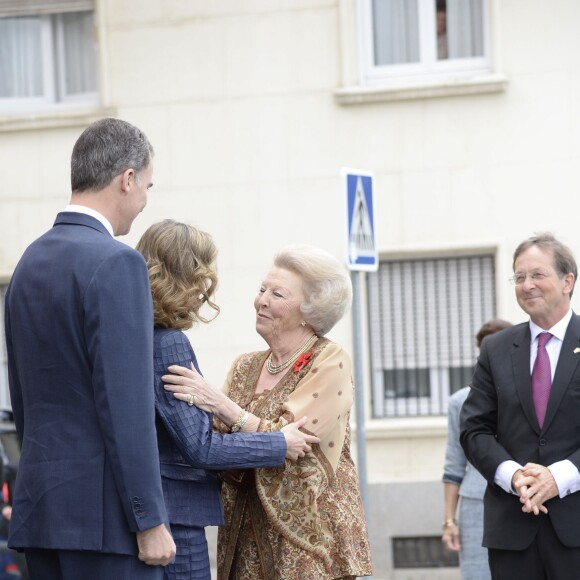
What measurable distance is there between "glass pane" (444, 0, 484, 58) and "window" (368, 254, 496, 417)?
195 cm

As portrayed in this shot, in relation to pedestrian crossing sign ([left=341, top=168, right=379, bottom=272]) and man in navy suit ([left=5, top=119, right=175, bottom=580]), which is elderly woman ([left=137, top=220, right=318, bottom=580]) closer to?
man in navy suit ([left=5, top=119, right=175, bottom=580])

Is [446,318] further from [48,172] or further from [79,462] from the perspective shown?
[79,462]

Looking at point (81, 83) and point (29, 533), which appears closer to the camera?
point (29, 533)

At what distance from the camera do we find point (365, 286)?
12.8 meters

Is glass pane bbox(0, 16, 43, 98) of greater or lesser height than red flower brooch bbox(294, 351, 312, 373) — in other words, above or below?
above

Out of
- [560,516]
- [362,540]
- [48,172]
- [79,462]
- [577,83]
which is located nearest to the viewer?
[79,462]

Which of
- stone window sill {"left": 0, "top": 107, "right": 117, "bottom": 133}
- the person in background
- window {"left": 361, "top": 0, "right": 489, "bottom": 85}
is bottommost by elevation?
the person in background

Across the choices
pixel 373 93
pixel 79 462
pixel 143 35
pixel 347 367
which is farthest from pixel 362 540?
pixel 143 35

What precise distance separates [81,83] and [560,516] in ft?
30.5

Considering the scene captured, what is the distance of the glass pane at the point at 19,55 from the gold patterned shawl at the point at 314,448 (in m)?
9.58

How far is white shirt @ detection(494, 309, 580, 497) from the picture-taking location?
521 centimetres

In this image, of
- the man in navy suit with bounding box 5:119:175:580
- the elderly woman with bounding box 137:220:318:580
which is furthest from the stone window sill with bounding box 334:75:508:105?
the man in navy suit with bounding box 5:119:175:580

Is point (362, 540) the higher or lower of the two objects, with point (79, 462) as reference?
lower

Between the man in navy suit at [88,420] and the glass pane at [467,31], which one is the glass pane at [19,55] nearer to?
the glass pane at [467,31]
